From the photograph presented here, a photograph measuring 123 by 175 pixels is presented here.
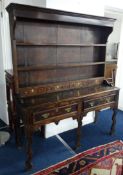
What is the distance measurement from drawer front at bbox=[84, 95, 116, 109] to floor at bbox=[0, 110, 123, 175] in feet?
1.89

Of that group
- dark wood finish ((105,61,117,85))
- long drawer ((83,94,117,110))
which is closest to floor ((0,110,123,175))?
long drawer ((83,94,117,110))

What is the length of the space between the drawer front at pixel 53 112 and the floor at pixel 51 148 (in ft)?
1.86

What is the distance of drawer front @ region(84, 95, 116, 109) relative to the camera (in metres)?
2.06

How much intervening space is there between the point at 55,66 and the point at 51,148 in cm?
107

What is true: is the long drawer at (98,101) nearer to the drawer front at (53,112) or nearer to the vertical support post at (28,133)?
the drawer front at (53,112)

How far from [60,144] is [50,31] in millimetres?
1491

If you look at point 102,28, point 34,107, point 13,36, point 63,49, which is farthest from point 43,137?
point 102,28

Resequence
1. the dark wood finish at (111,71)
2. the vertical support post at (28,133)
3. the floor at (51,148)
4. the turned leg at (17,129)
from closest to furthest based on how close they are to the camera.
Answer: the vertical support post at (28,133)
the floor at (51,148)
the turned leg at (17,129)
the dark wood finish at (111,71)

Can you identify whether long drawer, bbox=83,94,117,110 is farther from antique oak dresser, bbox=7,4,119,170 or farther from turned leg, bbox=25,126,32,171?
turned leg, bbox=25,126,32,171

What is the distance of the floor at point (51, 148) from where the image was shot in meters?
1.88

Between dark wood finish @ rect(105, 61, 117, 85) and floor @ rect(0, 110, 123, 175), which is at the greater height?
dark wood finish @ rect(105, 61, 117, 85)

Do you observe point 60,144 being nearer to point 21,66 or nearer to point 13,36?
point 21,66

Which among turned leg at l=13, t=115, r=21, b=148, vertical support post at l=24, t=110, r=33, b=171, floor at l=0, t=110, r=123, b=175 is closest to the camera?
vertical support post at l=24, t=110, r=33, b=171

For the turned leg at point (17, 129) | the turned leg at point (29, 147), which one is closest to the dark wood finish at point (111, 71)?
the turned leg at point (17, 129)
